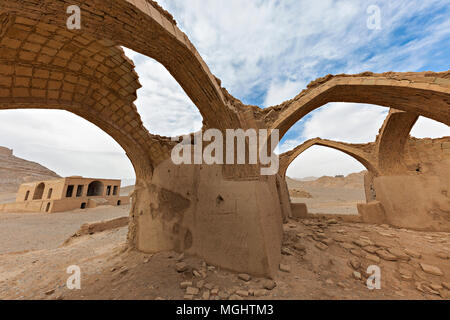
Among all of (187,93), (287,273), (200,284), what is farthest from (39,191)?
(287,273)

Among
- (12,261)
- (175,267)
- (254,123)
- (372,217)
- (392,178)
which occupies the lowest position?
(12,261)

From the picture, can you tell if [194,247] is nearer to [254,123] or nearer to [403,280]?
[254,123]

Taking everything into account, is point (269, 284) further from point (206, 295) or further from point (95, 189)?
point (95, 189)

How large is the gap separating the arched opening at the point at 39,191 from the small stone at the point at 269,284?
86.5 ft

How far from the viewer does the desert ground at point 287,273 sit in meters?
2.68

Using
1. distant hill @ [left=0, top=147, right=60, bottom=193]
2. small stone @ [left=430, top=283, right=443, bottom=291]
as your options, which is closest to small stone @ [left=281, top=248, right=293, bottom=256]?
small stone @ [left=430, top=283, right=443, bottom=291]

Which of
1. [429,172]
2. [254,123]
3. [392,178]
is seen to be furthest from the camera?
[392,178]

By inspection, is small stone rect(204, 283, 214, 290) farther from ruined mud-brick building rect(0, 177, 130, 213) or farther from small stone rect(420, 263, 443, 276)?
ruined mud-brick building rect(0, 177, 130, 213)

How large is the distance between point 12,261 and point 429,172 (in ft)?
45.6

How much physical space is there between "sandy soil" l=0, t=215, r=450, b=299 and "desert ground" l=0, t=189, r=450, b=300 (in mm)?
15

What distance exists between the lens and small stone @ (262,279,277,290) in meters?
2.71

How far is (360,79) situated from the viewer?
4047mm
